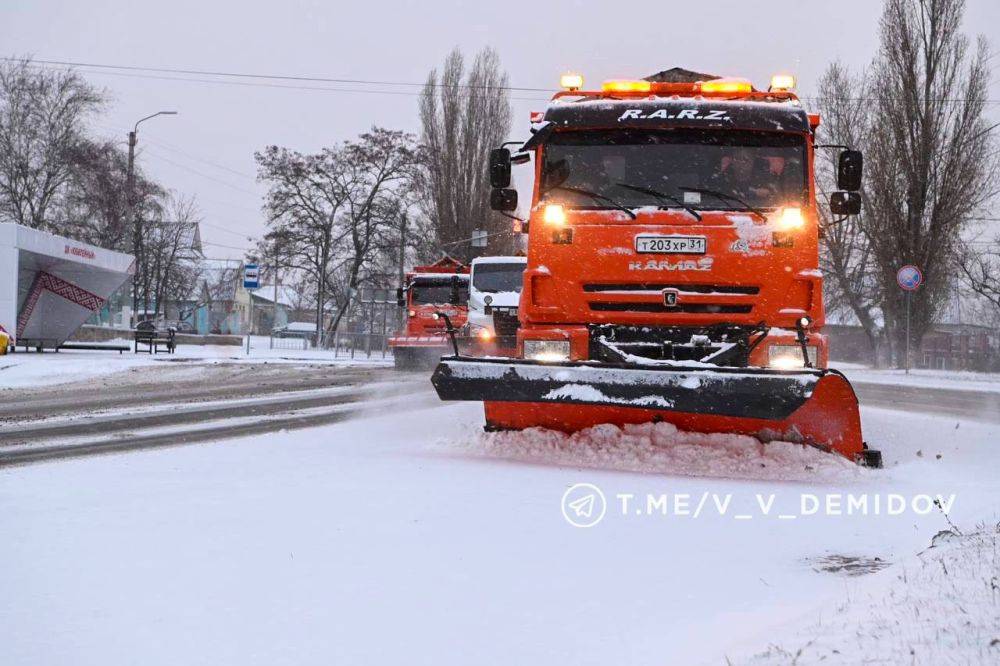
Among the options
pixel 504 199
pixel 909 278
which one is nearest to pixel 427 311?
pixel 909 278

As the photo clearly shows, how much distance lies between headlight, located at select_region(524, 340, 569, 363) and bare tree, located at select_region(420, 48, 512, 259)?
1421 inches

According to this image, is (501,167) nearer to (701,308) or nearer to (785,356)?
(701,308)

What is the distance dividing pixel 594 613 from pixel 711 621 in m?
0.41

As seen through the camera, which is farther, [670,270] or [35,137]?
[35,137]

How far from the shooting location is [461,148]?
4400cm

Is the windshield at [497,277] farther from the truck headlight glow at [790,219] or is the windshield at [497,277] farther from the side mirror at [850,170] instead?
the truck headlight glow at [790,219]

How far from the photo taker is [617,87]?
8078mm

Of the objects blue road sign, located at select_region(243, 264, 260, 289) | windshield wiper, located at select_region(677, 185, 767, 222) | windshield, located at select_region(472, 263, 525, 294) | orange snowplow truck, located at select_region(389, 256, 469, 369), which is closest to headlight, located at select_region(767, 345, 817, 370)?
windshield wiper, located at select_region(677, 185, 767, 222)

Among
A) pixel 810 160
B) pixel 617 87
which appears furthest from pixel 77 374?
pixel 810 160

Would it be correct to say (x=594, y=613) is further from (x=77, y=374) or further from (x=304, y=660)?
(x=77, y=374)

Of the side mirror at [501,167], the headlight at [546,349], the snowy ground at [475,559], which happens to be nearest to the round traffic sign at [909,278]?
the snowy ground at [475,559]

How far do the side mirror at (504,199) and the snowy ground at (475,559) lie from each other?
2360mm

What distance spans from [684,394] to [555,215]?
6.49 ft

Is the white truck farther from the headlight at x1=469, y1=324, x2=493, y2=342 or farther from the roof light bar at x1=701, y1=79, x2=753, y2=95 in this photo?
the roof light bar at x1=701, y1=79, x2=753, y2=95
